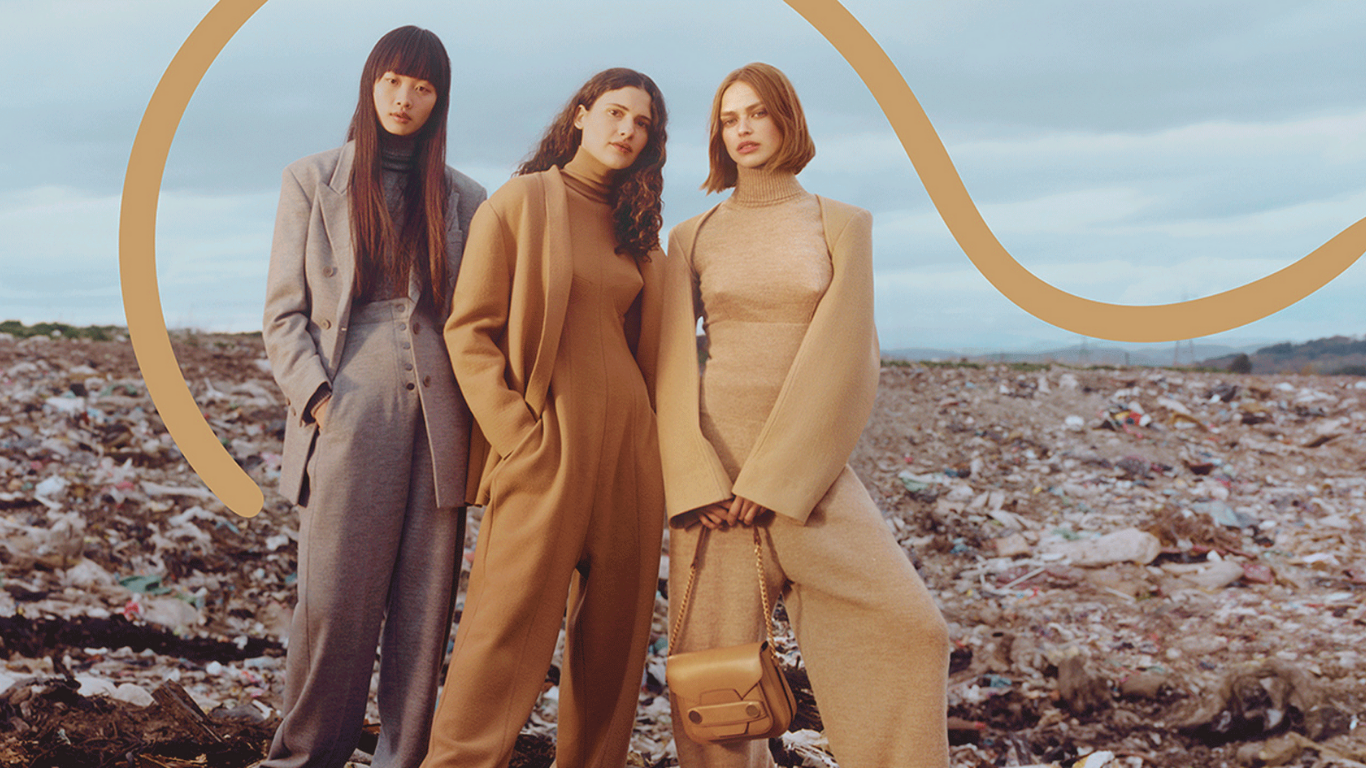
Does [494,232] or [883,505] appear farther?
[883,505]

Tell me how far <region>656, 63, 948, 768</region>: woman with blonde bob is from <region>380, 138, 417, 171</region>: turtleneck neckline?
84 cm

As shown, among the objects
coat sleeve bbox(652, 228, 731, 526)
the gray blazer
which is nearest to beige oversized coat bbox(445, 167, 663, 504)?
the gray blazer

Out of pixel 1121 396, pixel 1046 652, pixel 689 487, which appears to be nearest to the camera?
pixel 689 487

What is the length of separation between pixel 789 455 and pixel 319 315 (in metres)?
1.31

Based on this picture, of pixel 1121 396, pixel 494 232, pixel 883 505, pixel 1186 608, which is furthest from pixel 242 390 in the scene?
pixel 1121 396

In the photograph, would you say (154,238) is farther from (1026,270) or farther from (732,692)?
(1026,270)

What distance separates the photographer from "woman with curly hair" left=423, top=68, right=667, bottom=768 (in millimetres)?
2469

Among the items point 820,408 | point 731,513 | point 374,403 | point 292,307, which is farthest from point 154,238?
point 820,408

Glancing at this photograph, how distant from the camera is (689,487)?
8.03 ft

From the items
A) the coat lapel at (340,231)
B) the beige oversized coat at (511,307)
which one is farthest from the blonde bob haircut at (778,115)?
the coat lapel at (340,231)

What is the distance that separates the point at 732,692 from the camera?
2.36 m

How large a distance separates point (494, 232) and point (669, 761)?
6.74 ft

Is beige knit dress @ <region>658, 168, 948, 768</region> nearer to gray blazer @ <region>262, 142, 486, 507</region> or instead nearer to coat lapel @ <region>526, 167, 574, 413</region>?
coat lapel @ <region>526, 167, 574, 413</region>

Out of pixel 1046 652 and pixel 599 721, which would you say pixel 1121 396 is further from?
pixel 599 721
